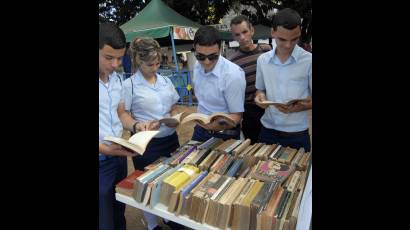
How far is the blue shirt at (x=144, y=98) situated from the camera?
211 cm

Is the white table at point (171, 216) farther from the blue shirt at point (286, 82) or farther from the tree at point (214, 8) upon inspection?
the tree at point (214, 8)

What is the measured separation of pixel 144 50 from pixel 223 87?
617 millimetres

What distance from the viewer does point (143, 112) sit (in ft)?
7.05

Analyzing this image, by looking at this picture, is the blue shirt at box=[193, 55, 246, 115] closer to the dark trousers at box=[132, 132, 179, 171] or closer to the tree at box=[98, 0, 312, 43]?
the dark trousers at box=[132, 132, 179, 171]

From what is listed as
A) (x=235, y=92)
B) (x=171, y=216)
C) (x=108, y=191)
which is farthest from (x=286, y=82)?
(x=108, y=191)

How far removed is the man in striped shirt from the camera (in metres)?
2.60

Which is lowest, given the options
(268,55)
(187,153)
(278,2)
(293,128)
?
(187,153)

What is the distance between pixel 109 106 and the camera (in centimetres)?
182

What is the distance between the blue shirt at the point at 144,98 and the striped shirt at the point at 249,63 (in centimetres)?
77

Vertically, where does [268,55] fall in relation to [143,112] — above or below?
above
